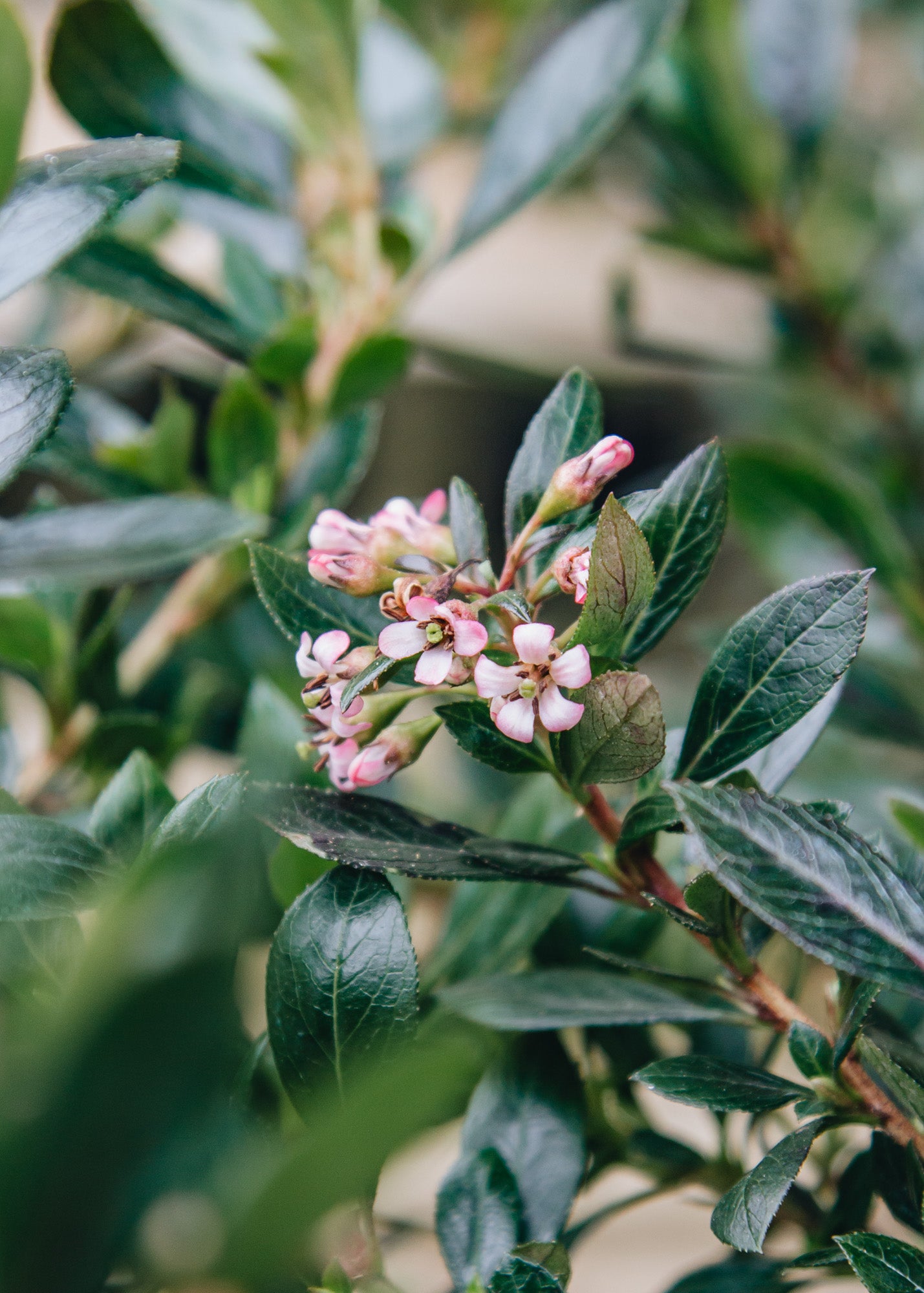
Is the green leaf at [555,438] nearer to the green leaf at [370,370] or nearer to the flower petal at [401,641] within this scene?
the flower petal at [401,641]

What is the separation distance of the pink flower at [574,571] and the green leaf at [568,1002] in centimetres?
16

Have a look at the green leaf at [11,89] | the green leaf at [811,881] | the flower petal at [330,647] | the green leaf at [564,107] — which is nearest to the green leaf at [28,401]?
the green leaf at [11,89]

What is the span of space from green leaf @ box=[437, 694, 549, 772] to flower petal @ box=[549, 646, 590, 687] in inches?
1.5

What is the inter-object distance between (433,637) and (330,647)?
39mm

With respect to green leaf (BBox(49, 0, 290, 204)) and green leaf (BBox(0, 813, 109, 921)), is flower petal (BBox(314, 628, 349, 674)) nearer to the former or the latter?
green leaf (BBox(0, 813, 109, 921))

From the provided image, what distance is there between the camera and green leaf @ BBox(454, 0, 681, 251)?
59 cm

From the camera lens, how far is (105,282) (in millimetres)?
540

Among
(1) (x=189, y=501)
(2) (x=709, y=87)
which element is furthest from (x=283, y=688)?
(2) (x=709, y=87)

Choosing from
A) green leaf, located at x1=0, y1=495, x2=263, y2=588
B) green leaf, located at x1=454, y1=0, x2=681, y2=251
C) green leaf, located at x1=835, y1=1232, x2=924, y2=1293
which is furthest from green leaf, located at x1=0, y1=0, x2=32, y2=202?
green leaf, located at x1=835, y1=1232, x2=924, y2=1293

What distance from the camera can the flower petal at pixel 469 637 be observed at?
0.31 m

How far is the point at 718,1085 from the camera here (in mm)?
347

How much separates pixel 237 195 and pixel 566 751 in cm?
53

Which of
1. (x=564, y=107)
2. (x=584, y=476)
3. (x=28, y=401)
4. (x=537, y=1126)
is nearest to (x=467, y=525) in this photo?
(x=584, y=476)

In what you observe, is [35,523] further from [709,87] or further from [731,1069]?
[709,87]
